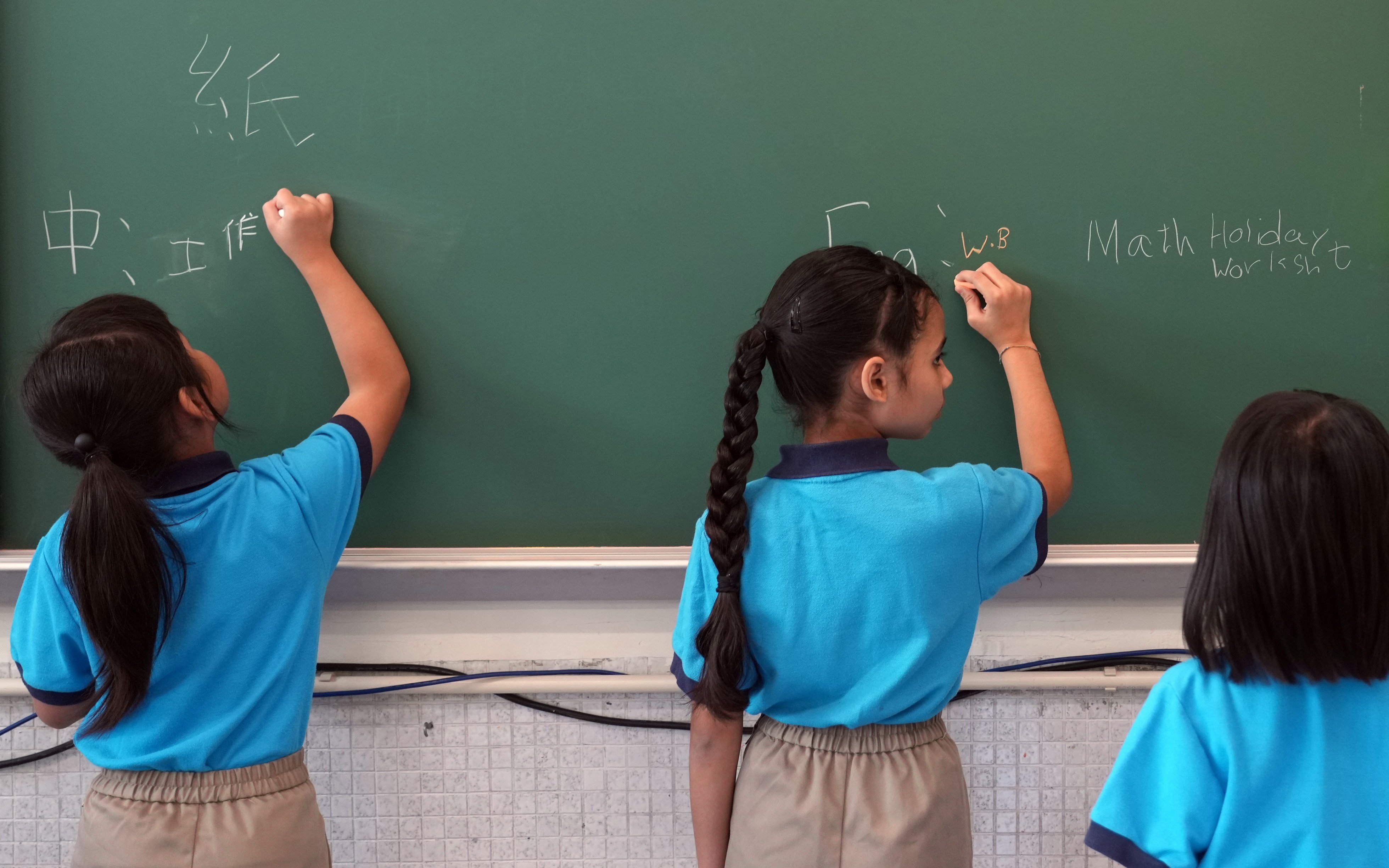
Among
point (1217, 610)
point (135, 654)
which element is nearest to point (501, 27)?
point (135, 654)

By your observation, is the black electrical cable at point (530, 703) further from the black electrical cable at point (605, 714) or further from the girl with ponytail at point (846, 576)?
the girl with ponytail at point (846, 576)

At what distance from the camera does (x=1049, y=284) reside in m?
1.27

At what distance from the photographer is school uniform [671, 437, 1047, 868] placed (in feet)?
3.19

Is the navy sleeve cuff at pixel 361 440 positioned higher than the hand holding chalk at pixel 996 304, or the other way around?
the hand holding chalk at pixel 996 304

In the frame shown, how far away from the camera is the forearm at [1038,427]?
1.18 meters

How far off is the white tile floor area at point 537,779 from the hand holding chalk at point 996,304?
516 mm

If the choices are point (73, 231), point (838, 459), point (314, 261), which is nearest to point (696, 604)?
point (838, 459)

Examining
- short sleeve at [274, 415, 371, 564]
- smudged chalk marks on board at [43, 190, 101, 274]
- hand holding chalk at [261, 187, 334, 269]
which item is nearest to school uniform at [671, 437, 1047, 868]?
short sleeve at [274, 415, 371, 564]

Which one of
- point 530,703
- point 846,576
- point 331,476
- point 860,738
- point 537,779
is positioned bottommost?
point 537,779

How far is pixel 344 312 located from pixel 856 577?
790mm

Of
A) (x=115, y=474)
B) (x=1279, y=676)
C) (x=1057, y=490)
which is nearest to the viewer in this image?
(x=1279, y=676)

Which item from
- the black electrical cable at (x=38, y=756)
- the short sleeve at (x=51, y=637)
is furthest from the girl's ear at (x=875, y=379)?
the black electrical cable at (x=38, y=756)

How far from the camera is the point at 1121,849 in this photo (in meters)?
0.81

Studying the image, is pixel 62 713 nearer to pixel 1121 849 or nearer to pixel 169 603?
pixel 169 603
